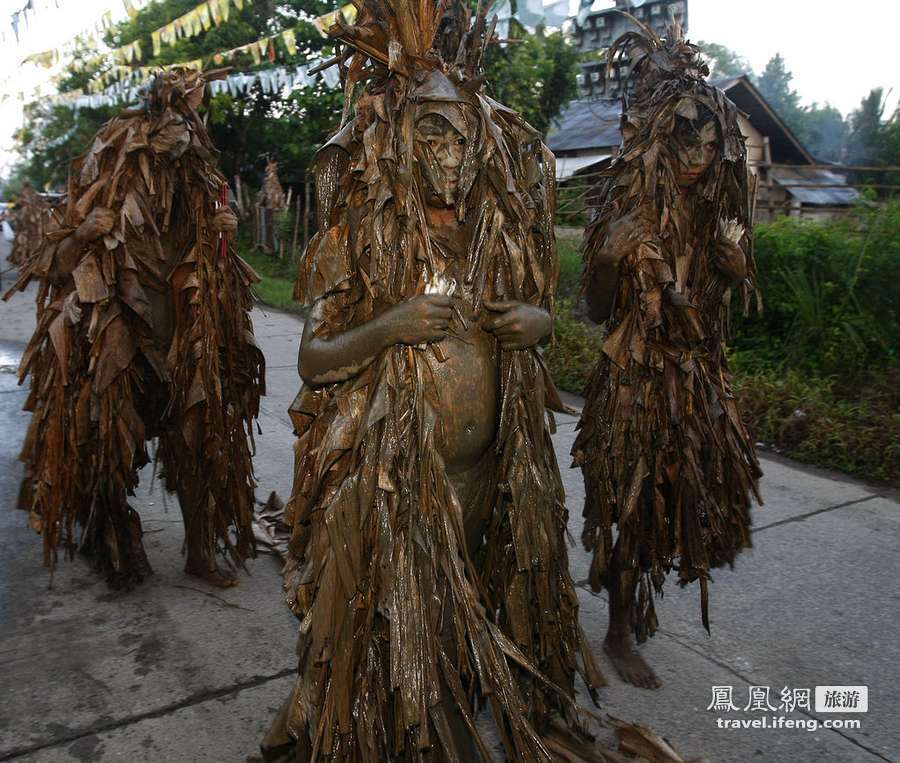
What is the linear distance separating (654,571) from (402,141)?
1886 millimetres

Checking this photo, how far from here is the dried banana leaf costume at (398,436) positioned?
76.5 inches

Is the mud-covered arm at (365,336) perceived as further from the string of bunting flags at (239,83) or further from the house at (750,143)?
the house at (750,143)

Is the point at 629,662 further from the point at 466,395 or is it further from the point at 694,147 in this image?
the point at 694,147

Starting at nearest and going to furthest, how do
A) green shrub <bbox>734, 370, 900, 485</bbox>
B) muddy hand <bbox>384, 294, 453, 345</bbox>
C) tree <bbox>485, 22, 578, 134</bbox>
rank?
muddy hand <bbox>384, 294, 453, 345</bbox> < green shrub <bbox>734, 370, 900, 485</bbox> < tree <bbox>485, 22, 578, 134</bbox>

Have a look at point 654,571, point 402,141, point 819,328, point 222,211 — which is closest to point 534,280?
point 402,141

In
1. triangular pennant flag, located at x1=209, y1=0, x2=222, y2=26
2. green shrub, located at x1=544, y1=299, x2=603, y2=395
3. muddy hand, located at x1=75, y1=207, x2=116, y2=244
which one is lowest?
green shrub, located at x1=544, y1=299, x2=603, y2=395

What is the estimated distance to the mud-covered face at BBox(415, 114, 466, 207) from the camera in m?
1.94

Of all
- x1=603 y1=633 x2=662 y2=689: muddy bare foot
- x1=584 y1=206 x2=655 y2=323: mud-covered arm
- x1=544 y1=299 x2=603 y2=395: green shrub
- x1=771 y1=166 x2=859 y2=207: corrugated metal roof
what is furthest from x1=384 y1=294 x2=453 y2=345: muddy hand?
x1=771 y1=166 x2=859 y2=207: corrugated metal roof

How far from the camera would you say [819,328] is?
6855mm

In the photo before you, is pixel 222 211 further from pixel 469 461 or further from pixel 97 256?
pixel 469 461

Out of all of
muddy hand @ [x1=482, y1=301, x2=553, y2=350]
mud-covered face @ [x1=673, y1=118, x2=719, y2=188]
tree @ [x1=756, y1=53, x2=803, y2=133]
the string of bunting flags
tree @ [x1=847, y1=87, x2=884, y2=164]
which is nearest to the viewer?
muddy hand @ [x1=482, y1=301, x2=553, y2=350]

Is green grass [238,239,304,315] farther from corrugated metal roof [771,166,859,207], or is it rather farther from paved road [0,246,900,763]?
corrugated metal roof [771,166,859,207]

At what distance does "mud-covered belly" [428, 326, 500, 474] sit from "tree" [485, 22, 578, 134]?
937 cm

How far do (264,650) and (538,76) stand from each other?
1109 cm
